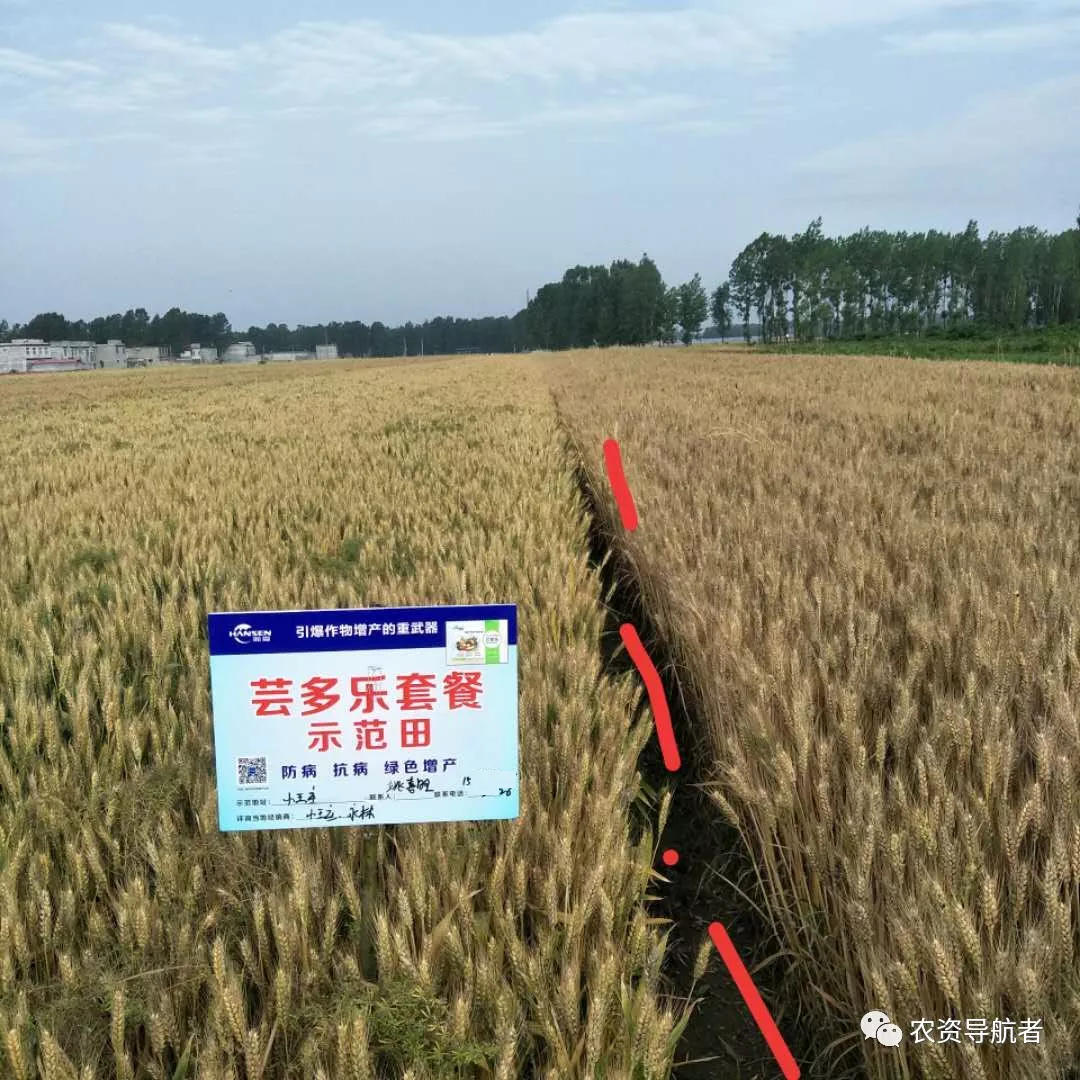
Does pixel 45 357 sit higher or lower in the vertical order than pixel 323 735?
higher

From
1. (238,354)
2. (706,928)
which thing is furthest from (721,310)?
(706,928)

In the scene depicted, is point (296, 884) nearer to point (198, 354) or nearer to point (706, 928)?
point (706, 928)

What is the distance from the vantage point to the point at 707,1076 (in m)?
1.76

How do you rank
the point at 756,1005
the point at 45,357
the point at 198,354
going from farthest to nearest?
the point at 198,354 < the point at 45,357 < the point at 756,1005

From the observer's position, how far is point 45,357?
9331 centimetres

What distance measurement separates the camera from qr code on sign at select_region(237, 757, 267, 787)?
1.62 meters

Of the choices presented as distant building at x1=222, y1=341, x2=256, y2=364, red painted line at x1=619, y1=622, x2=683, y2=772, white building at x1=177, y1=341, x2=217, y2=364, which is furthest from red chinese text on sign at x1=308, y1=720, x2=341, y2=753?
white building at x1=177, y1=341, x2=217, y2=364

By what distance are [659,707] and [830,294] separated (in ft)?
253

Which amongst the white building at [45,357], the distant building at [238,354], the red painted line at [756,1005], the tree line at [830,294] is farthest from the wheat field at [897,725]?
the distant building at [238,354]

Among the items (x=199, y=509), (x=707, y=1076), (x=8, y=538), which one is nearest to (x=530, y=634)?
(x=707, y=1076)

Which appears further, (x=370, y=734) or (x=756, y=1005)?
(x=756, y=1005)

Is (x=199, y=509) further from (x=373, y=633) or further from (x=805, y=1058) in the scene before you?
(x=805, y=1058)

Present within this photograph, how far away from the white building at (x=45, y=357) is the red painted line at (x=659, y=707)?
288ft

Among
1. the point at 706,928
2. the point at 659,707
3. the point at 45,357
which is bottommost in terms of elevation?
the point at 706,928
